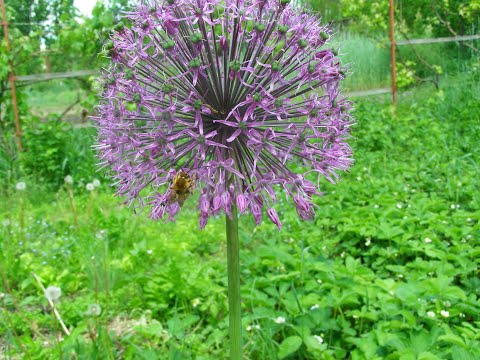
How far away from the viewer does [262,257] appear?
3168 mm

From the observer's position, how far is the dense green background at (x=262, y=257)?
7.73ft

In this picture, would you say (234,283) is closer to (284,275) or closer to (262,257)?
(284,275)

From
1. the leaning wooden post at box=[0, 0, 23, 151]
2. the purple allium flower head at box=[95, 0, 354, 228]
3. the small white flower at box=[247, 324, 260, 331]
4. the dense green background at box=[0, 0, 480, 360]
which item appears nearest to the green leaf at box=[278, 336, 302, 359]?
the dense green background at box=[0, 0, 480, 360]

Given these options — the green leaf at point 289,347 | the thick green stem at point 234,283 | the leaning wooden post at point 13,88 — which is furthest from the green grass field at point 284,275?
the leaning wooden post at point 13,88

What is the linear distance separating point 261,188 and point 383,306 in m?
1.13

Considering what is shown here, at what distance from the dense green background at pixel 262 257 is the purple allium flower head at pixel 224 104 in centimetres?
71

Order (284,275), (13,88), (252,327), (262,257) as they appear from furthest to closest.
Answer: (13,88)
(262,257)
(284,275)
(252,327)

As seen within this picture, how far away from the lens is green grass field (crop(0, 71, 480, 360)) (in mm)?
2301

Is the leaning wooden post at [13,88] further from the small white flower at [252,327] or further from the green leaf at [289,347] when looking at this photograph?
the green leaf at [289,347]

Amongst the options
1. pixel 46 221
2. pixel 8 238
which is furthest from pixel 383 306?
pixel 46 221

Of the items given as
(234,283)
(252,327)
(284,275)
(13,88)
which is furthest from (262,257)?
(13,88)

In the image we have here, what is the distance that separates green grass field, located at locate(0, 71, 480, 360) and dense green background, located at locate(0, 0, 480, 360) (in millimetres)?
12

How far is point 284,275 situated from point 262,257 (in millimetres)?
459

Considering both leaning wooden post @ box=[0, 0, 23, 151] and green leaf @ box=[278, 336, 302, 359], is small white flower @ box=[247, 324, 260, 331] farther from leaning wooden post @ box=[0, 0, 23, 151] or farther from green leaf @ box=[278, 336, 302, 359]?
leaning wooden post @ box=[0, 0, 23, 151]
